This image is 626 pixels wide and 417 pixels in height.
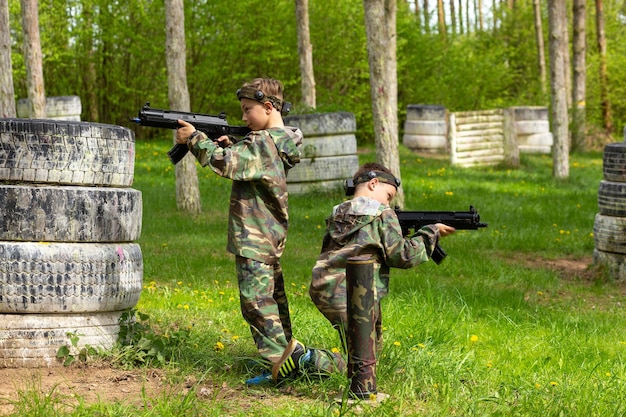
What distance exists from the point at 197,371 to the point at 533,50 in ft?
106

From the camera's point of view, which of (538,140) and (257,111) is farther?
(538,140)

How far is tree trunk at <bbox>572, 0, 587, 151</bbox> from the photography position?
1024 inches

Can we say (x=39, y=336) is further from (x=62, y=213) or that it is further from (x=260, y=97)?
(x=260, y=97)

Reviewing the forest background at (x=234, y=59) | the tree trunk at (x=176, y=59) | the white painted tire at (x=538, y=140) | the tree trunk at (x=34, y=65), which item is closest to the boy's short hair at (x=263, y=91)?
the tree trunk at (x=176, y=59)

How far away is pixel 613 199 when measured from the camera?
9.16 metres

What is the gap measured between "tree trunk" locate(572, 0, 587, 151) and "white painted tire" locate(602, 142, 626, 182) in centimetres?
1731

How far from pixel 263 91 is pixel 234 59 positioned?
21.1 m

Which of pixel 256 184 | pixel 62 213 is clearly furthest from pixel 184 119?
pixel 62 213

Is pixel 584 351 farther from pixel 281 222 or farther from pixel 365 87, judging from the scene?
pixel 365 87

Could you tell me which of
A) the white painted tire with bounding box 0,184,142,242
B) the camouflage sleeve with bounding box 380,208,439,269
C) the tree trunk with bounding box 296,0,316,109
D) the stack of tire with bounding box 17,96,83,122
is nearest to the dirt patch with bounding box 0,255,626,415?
the white painted tire with bounding box 0,184,142,242

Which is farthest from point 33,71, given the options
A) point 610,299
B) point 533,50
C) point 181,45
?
point 533,50

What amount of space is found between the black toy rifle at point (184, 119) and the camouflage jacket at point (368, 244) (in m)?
0.80

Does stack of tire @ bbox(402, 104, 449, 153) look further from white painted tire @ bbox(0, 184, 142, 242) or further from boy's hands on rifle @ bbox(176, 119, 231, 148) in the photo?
boy's hands on rifle @ bbox(176, 119, 231, 148)

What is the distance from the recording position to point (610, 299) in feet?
28.8
